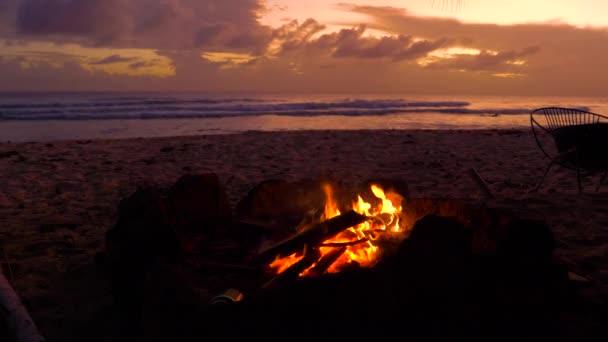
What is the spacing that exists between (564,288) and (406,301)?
96 cm

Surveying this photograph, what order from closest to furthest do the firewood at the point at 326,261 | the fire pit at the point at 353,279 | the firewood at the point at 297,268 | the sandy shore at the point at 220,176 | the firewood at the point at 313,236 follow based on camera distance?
the fire pit at the point at 353,279, the firewood at the point at 297,268, the firewood at the point at 326,261, the firewood at the point at 313,236, the sandy shore at the point at 220,176

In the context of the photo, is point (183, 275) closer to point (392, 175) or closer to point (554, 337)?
point (554, 337)

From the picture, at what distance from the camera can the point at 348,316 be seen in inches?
75.0

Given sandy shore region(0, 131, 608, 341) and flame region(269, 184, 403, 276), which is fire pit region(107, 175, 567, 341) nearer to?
flame region(269, 184, 403, 276)

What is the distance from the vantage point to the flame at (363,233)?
275cm

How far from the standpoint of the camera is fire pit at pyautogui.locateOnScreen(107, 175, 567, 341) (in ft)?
6.28

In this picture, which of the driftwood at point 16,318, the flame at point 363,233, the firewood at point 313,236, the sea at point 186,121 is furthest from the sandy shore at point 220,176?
the sea at point 186,121

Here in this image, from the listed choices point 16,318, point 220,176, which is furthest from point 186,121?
point 16,318

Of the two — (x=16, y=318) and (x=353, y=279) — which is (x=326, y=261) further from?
(x=16, y=318)

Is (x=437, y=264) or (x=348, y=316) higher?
(x=437, y=264)

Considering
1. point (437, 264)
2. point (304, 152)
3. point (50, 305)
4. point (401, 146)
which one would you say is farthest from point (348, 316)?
point (401, 146)

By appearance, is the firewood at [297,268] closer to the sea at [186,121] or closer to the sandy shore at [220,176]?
the sandy shore at [220,176]

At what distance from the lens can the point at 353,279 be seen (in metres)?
1.95

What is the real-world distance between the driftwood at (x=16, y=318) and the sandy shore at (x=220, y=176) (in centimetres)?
34
